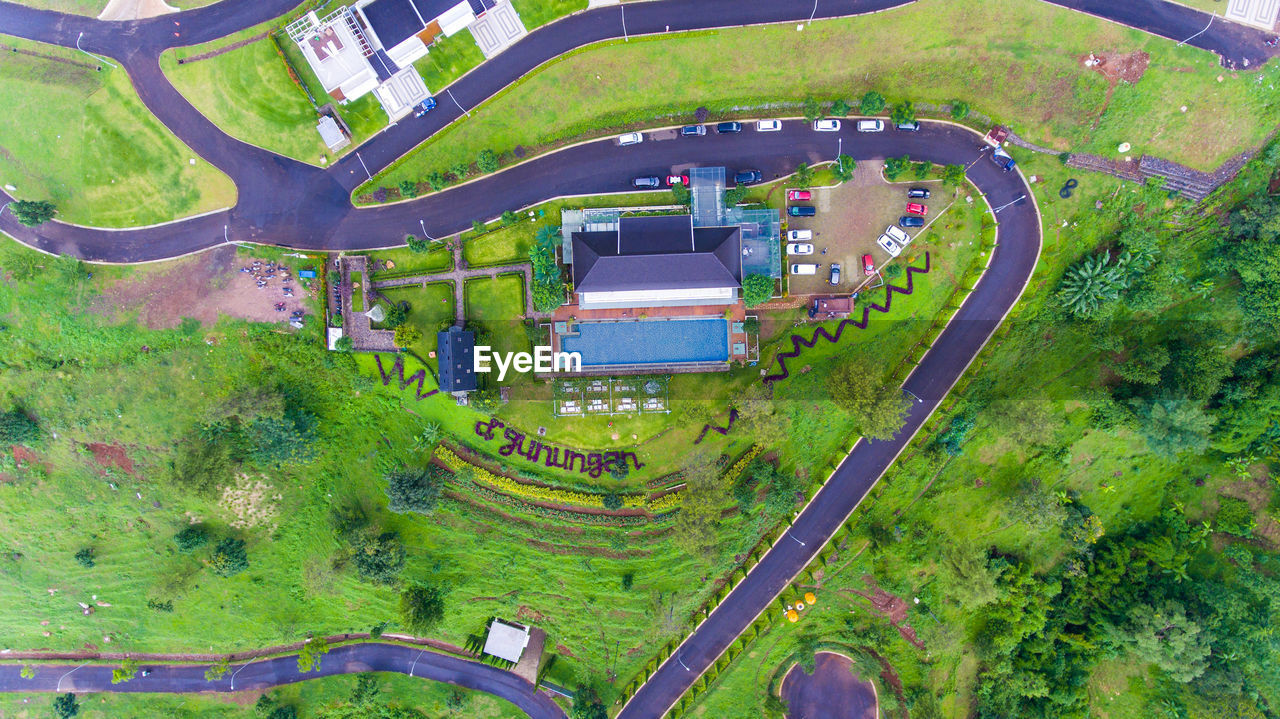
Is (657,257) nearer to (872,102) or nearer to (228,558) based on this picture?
(872,102)

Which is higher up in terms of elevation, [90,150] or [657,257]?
[90,150]

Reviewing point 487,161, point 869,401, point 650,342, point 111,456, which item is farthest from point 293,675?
point 869,401

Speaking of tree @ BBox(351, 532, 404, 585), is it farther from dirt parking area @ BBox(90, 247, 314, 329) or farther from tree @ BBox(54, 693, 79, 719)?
tree @ BBox(54, 693, 79, 719)

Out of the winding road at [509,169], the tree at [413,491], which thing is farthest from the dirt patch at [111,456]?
the tree at [413,491]

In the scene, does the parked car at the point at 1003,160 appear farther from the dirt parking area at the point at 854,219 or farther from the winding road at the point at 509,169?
the dirt parking area at the point at 854,219

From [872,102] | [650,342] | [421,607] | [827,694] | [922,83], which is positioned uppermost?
[922,83]

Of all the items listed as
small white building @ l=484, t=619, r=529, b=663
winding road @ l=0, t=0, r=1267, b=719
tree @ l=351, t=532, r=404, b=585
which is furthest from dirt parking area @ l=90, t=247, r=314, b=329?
small white building @ l=484, t=619, r=529, b=663
